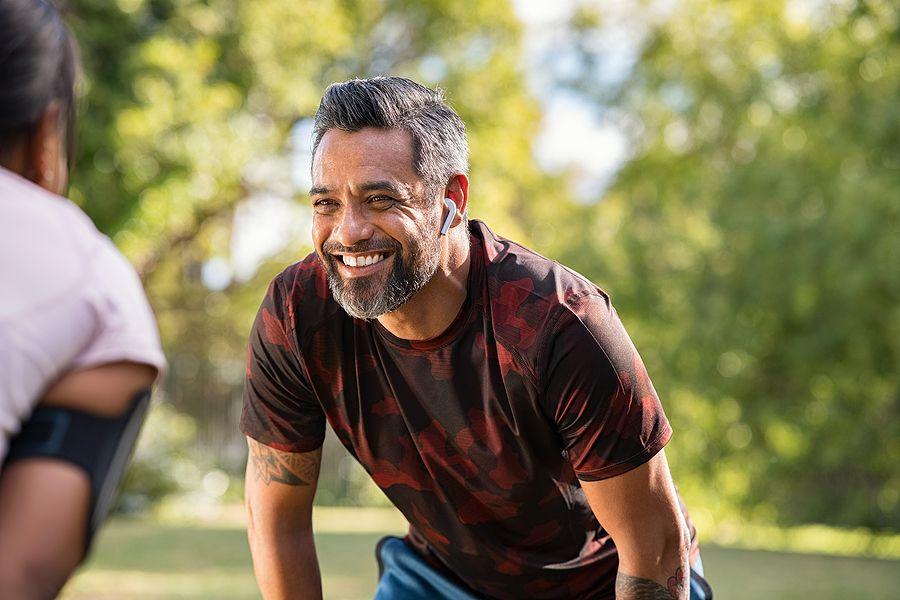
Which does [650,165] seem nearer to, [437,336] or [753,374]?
[753,374]

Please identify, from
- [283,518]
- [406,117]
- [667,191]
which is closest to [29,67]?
[406,117]

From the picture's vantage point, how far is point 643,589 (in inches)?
121

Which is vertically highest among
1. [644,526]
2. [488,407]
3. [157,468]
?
[488,407]

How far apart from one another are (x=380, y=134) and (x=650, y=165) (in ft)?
51.6

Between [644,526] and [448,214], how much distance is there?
0.95 m

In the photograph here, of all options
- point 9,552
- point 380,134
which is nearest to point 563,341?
point 380,134

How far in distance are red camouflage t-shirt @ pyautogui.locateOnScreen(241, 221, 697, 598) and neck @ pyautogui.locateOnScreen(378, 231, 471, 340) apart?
0.03 meters

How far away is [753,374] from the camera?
539 inches

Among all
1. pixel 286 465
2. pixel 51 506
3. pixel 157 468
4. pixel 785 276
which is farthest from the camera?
pixel 157 468

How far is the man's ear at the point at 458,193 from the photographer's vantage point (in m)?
3.28

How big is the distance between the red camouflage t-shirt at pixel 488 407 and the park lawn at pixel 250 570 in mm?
4807

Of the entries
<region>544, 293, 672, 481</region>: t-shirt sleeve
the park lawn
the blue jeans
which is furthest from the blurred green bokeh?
<region>544, 293, 672, 481</region>: t-shirt sleeve

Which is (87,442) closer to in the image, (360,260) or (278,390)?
(360,260)

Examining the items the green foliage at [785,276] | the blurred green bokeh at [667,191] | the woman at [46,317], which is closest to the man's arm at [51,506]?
the woman at [46,317]
